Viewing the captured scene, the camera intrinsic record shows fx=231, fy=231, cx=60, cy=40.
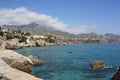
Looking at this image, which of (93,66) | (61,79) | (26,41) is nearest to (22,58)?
(61,79)

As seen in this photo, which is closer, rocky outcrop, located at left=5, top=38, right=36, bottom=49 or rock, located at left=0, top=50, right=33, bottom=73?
rock, located at left=0, top=50, right=33, bottom=73

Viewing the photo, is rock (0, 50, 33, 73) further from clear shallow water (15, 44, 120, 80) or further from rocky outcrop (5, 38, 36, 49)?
rocky outcrop (5, 38, 36, 49)

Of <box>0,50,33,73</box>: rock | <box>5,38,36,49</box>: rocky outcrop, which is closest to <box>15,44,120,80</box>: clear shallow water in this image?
<box>0,50,33,73</box>: rock

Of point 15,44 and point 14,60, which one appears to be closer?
point 14,60

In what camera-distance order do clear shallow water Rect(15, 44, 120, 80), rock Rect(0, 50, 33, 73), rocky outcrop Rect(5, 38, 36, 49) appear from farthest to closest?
rocky outcrop Rect(5, 38, 36, 49), clear shallow water Rect(15, 44, 120, 80), rock Rect(0, 50, 33, 73)

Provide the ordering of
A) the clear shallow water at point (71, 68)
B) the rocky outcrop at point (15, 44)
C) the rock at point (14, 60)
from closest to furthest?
the rock at point (14, 60), the clear shallow water at point (71, 68), the rocky outcrop at point (15, 44)

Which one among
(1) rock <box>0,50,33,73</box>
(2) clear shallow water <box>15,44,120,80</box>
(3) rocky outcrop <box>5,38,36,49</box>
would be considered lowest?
(2) clear shallow water <box>15,44,120,80</box>

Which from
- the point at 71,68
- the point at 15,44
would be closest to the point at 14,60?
the point at 71,68

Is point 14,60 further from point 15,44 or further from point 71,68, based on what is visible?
point 15,44

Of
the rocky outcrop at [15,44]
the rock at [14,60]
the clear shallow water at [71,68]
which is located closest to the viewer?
the rock at [14,60]

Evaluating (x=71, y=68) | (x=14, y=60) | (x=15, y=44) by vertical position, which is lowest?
(x=71, y=68)

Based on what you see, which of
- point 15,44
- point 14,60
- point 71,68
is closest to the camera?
point 14,60

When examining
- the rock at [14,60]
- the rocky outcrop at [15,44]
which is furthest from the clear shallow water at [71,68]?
the rocky outcrop at [15,44]

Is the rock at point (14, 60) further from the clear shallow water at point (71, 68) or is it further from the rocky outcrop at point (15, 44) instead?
the rocky outcrop at point (15, 44)
